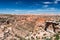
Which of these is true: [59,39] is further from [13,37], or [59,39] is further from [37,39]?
[13,37]

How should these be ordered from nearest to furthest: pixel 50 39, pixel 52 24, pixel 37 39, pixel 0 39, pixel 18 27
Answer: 1. pixel 50 39
2. pixel 37 39
3. pixel 52 24
4. pixel 0 39
5. pixel 18 27

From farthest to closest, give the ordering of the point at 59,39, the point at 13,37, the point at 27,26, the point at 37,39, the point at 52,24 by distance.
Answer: the point at 27,26
the point at 52,24
the point at 13,37
the point at 37,39
the point at 59,39

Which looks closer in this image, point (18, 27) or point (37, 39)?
point (37, 39)

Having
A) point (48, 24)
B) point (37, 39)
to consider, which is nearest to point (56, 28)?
point (48, 24)

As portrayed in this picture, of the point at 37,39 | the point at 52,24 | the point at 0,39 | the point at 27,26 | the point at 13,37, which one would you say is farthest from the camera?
the point at 27,26

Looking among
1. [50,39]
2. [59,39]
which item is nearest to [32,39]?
[50,39]

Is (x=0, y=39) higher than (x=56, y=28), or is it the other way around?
(x=56, y=28)

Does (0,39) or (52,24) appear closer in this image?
(52,24)

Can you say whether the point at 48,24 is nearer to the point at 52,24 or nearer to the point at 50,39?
the point at 52,24

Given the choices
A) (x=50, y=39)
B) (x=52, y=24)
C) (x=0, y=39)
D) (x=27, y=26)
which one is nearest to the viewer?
(x=50, y=39)
